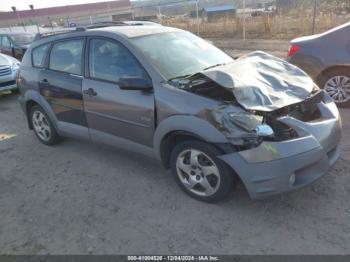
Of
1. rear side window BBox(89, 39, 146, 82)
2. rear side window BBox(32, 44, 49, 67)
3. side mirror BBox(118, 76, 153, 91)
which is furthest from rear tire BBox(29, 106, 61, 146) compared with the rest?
side mirror BBox(118, 76, 153, 91)

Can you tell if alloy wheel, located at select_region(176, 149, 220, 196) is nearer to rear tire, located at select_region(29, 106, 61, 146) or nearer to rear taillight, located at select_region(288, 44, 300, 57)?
rear tire, located at select_region(29, 106, 61, 146)

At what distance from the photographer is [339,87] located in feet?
18.3

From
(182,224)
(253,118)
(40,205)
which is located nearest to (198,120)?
(253,118)

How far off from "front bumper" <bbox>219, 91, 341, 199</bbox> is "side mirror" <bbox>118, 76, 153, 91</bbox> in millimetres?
1089

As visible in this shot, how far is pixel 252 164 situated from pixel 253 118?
414 mm

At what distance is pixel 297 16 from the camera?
15.9 meters

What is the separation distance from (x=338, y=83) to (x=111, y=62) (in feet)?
12.4

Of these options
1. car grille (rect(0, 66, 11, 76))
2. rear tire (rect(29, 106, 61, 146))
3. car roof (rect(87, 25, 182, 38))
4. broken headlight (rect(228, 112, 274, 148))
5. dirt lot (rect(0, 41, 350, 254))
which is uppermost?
car roof (rect(87, 25, 182, 38))

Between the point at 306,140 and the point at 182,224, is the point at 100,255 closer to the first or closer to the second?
the point at 182,224

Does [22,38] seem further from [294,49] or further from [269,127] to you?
[269,127]

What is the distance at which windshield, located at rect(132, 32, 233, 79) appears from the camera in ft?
12.2

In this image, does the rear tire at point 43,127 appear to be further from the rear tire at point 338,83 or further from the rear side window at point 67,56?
the rear tire at point 338,83

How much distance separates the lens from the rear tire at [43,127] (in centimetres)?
513

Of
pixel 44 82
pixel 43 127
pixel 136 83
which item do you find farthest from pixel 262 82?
pixel 43 127
